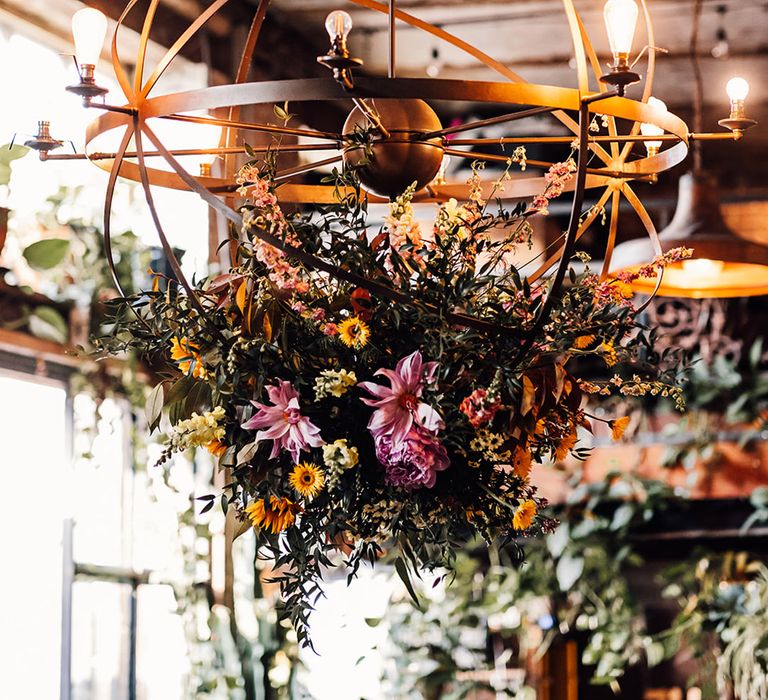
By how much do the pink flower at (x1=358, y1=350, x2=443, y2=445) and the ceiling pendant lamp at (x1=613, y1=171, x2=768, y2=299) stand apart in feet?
4.54

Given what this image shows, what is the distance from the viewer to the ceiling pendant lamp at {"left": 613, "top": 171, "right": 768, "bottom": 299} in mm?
2902

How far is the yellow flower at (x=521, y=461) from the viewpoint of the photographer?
1.69m

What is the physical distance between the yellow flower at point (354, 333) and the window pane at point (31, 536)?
110 inches

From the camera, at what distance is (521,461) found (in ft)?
5.56

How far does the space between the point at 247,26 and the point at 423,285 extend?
370 cm

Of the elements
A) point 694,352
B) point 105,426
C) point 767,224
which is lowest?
point 105,426

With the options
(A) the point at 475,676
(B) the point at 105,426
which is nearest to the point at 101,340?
(B) the point at 105,426

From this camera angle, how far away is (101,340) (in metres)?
1.79

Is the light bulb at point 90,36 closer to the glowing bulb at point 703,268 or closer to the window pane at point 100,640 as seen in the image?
the glowing bulb at point 703,268

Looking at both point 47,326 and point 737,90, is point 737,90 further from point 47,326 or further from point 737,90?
point 47,326

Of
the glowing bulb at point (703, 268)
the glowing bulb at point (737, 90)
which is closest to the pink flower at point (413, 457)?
the glowing bulb at point (737, 90)

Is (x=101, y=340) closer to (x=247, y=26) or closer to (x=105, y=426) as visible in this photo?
(x=105, y=426)

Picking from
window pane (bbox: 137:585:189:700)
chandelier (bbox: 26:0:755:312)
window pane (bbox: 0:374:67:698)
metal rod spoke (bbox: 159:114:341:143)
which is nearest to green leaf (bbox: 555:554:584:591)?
window pane (bbox: 137:585:189:700)

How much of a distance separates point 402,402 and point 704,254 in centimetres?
148
